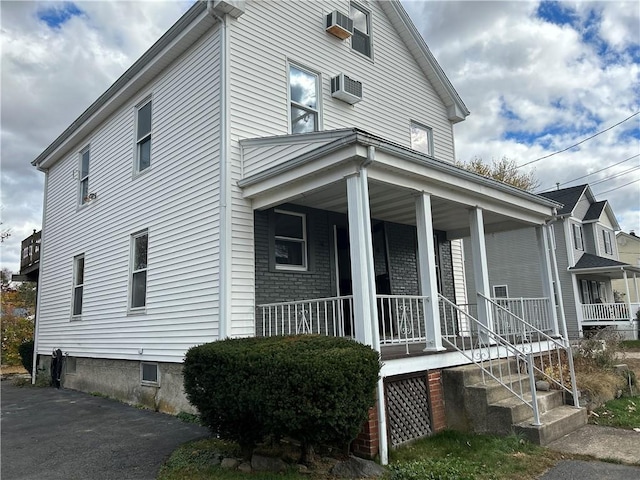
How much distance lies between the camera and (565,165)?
121ft

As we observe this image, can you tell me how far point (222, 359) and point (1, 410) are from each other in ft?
23.0

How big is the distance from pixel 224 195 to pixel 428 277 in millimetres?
3379

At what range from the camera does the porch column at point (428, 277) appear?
259 inches

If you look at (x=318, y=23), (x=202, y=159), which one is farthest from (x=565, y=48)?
(x=202, y=159)

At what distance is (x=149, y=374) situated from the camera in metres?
9.07

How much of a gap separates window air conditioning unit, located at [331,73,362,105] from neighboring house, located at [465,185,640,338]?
1510 centimetres

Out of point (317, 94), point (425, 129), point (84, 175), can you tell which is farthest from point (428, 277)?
point (84, 175)

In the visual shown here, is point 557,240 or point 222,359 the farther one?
point 557,240

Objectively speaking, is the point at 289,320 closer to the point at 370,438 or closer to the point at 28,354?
the point at 370,438

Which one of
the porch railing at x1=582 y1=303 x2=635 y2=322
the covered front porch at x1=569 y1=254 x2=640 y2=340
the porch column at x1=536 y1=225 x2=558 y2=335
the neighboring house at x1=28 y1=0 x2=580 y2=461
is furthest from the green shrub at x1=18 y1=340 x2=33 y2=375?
the porch railing at x1=582 y1=303 x2=635 y2=322

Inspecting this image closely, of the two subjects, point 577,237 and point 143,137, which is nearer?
point 143,137

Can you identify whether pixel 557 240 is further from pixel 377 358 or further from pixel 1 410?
pixel 1 410

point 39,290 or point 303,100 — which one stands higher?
point 303,100

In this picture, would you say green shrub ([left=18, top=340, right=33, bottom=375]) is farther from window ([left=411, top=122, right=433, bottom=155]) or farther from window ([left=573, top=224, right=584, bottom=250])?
window ([left=573, top=224, right=584, bottom=250])
